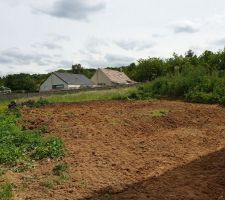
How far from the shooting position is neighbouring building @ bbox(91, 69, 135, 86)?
61.5 m

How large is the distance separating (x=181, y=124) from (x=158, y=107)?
10.1 feet

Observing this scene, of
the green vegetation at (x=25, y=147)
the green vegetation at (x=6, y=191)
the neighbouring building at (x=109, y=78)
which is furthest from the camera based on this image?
the neighbouring building at (x=109, y=78)

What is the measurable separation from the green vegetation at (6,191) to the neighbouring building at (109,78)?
54.5m

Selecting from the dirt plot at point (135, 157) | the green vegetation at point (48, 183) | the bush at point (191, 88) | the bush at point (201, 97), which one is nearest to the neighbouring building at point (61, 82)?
the bush at point (191, 88)

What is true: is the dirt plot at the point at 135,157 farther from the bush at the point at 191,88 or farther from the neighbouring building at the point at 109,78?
the neighbouring building at the point at 109,78

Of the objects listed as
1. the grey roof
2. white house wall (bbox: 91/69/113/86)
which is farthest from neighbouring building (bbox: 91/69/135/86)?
the grey roof

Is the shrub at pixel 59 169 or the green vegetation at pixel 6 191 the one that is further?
the shrub at pixel 59 169

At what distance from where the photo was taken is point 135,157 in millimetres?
8062

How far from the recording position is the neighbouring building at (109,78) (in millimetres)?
61475

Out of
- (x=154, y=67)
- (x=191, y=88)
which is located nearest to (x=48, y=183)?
(x=191, y=88)

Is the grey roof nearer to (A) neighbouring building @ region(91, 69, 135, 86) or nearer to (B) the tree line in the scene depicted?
(A) neighbouring building @ region(91, 69, 135, 86)

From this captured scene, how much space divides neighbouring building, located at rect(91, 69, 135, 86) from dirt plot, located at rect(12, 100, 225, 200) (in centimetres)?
4819

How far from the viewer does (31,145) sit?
8.91m

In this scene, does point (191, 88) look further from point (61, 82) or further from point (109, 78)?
point (109, 78)
